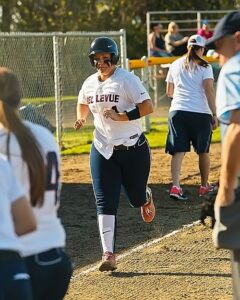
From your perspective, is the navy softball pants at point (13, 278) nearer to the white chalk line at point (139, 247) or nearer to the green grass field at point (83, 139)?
the white chalk line at point (139, 247)

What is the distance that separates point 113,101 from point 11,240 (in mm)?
4075

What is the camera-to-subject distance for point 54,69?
56.9ft

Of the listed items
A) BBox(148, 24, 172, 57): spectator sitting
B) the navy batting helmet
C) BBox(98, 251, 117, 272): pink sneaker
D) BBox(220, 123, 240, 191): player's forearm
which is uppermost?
the navy batting helmet

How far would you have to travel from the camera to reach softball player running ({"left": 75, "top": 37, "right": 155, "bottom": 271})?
25.9ft

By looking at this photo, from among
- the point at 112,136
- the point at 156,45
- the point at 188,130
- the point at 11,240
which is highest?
the point at 11,240

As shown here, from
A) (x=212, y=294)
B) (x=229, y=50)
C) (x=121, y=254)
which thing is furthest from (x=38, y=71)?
(x=229, y=50)

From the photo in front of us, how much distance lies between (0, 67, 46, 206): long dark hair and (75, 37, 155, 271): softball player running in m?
3.44

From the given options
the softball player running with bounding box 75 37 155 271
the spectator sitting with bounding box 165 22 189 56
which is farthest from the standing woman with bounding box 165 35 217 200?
the spectator sitting with bounding box 165 22 189 56

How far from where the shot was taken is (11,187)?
4.10m

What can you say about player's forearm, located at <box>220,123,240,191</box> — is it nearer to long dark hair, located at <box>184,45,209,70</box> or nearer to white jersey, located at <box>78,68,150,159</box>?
white jersey, located at <box>78,68,150,159</box>

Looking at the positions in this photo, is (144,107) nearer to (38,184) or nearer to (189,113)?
(189,113)

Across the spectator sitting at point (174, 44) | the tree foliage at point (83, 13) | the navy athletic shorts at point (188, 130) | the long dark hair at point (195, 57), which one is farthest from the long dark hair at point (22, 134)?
the tree foliage at point (83, 13)

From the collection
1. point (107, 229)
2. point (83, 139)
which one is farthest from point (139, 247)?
point (83, 139)

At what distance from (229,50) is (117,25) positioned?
1330 inches
